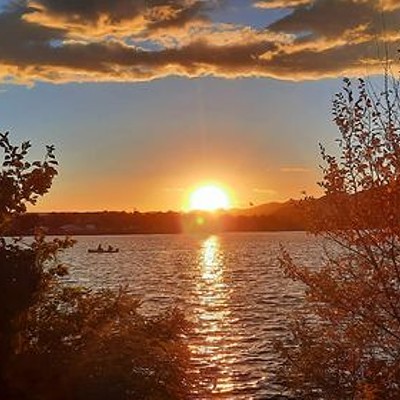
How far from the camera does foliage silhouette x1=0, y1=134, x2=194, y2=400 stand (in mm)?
15477

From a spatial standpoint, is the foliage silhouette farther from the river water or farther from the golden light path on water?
the golden light path on water

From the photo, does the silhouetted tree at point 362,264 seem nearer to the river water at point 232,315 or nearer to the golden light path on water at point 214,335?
the river water at point 232,315

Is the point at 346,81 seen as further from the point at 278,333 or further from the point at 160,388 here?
the point at 278,333

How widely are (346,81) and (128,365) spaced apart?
731cm

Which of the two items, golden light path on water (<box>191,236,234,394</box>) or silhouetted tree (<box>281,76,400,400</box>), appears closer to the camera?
silhouetted tree (<box>281,76,400,400</box>)

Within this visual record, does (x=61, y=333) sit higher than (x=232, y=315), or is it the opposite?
(x=61, y=333)

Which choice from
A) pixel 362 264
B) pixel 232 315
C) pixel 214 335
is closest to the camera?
pixel 362 264

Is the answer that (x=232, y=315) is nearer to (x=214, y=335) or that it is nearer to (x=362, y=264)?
(x=214, y=335)

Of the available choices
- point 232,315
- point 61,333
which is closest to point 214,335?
point 232,315

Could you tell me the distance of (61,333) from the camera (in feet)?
53.9

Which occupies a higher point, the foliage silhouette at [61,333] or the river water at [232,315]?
the foliage silhouette at [61,333]

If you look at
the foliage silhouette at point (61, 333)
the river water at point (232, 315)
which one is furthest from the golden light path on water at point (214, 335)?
the foliage silhouette at point (61, 333)

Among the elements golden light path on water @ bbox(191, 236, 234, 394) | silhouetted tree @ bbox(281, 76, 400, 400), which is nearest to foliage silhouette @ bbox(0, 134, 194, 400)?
silhouetted tree @ bbox(281, 76, 400, 400)

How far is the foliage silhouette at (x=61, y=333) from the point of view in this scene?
609 inches
